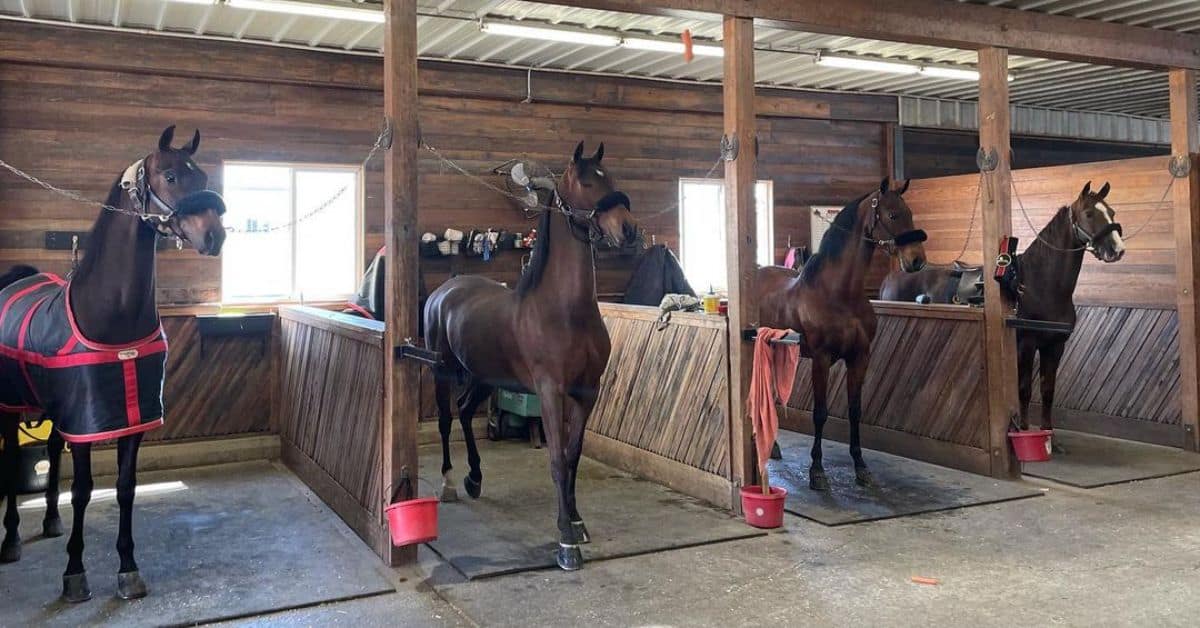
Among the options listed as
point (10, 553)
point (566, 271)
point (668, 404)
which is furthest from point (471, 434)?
point (10, 553)

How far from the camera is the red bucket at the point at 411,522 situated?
3809 millimetres

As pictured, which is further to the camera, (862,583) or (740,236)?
(740,236)

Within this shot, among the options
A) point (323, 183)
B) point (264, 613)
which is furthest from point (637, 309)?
point (264, 613)

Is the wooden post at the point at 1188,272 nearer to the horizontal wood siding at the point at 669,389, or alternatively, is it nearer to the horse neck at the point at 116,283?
the horizontal wood siding at the point at 669,389

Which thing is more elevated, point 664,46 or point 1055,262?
point 664,46

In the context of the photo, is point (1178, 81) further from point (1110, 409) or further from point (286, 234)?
point (286, 234)

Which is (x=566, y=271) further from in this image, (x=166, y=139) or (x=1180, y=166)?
(x=1180, y=166)

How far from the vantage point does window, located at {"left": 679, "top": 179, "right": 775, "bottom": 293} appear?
9062mm

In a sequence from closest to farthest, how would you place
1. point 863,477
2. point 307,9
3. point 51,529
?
1. point 51,529
2. point 863,477
3. point 307,9

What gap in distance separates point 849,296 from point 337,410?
320 cm

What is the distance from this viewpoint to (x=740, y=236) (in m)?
4.83

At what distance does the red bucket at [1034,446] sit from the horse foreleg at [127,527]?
4680 mm

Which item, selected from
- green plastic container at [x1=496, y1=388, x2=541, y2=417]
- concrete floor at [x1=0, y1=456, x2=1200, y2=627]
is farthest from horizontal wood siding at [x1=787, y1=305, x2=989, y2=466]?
green plastic container at [x1=496, y1=388, x2=541, y2=417]

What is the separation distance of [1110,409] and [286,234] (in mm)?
6759
